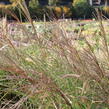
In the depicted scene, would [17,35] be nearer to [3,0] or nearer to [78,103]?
[78,103]

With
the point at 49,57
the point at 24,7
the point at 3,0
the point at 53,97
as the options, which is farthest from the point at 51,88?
the point at 3,0

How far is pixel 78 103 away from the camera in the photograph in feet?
4.43

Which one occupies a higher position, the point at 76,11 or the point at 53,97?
the point at 53,97

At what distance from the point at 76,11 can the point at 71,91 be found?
26.7 meters

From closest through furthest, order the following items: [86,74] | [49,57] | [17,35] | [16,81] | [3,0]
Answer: [86,74]
[16,81]
[49,57]
[17,35]
[3,0]

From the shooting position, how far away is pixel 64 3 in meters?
33.2

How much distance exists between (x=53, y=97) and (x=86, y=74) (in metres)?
0.16

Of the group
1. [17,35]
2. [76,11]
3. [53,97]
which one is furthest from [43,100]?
[76,11]

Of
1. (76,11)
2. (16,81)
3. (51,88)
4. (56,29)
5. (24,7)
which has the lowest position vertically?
(76,11)

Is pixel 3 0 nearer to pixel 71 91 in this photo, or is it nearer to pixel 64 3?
pixel 64 3

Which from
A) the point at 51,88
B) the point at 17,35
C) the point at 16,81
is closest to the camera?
the point at 51,88

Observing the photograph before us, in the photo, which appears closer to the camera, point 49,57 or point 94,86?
point 94,86

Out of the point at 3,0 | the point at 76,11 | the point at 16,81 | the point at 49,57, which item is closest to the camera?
the point at 16,81

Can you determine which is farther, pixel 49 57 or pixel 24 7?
pixel 49 57
